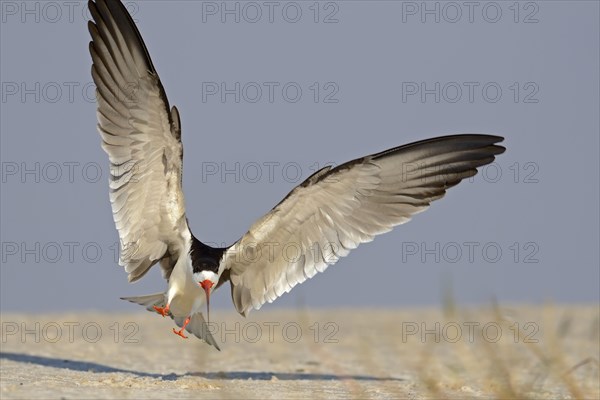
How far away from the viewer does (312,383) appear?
773 cm

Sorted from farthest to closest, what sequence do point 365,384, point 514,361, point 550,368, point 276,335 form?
point 276,335
point 365,384
point 514,361
point 550,368

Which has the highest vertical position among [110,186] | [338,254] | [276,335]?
[110,186]

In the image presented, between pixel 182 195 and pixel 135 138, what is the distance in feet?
1.92

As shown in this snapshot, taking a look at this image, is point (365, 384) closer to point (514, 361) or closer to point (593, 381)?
point (514, 361)

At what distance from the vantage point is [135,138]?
26.0 ft

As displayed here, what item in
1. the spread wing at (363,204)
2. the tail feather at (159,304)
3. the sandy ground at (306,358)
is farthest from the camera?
the tail feather at (159,304)

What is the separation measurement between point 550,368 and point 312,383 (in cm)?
253

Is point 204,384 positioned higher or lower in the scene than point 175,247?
lower

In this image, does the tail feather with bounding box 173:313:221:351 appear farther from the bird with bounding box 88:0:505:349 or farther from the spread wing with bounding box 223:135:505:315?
the spread wing with bounding box 223:135:505:315

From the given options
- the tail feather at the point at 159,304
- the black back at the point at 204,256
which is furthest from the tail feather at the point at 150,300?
the black back at the point at 204,256

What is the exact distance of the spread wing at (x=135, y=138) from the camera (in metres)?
7.85

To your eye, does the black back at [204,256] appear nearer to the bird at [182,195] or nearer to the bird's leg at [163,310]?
the bird at [182,195]

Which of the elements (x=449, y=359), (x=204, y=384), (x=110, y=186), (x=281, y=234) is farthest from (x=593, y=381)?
(x=110, y=186)

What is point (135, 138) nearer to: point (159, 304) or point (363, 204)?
point (159, 304)
